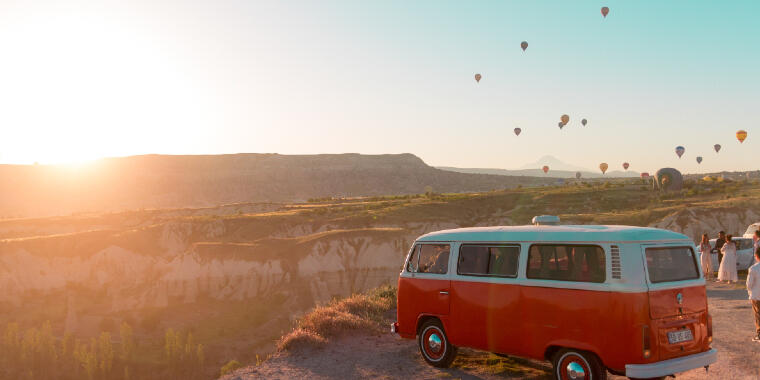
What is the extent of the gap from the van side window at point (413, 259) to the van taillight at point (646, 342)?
473 centimetres

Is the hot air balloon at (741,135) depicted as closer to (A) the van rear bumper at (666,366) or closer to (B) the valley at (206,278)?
(B) the valley at (206,278)

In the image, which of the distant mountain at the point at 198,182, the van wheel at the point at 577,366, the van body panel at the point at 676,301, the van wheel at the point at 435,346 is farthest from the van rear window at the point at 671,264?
the distant mountain at the point at 198,182

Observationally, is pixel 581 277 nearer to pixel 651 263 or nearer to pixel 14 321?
pixel 651 263

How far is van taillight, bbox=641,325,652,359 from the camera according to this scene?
795 centimetres

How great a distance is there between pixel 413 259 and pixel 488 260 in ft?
6.86

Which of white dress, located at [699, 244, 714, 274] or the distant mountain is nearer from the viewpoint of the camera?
white dress, located at [699, 244, 714, 274]

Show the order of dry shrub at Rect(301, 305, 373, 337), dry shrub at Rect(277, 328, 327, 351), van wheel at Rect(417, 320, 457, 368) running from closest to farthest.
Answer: van wheel at Rect(417, 320, 457, 368), dry shrub at Rect(277, 328, 327, 351), dry shrub at Rect(301, 305, 373, 337)

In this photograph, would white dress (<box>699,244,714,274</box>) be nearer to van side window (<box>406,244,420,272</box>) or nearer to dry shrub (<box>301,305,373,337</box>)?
dry shrub (<box>301,305,373,337</box>)

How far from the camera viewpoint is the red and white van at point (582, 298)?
8.09m

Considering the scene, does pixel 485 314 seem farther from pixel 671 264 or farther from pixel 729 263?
pixel 729 263

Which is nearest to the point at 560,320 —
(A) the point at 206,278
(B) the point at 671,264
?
(B) the point at 671,264

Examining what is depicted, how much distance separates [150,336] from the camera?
37.2 m

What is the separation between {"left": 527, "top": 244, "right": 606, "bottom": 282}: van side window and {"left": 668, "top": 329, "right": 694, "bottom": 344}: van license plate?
126 cm

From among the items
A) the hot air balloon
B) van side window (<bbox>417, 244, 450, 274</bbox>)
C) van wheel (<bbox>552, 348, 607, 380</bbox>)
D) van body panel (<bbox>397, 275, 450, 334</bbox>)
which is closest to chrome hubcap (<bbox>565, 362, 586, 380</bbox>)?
van wheel (<bbox>552, 348, 607, 380</bbox>)
